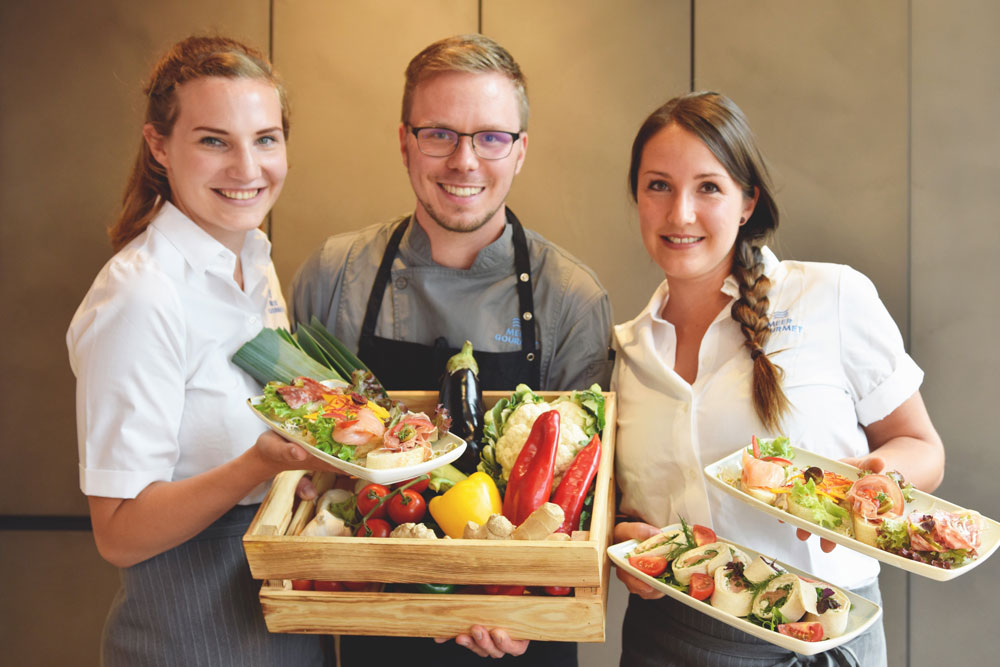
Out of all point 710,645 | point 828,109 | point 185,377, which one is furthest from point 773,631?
point 828,109

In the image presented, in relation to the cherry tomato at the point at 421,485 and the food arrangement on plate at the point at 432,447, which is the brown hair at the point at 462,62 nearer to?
the food arrangement on plate at the point at 432,447

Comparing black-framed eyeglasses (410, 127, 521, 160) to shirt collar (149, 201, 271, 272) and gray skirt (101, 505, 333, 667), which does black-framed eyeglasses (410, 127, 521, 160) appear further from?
gray skirt (101, 505, 333, 667)

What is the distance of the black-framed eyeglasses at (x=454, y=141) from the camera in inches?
81.3

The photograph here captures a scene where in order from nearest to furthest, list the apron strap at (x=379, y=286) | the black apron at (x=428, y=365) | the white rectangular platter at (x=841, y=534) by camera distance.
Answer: the white rectangular platter at (x=841, y=534), the black apron at (x=428, y=365), the apron strap at (x=379, y=286)

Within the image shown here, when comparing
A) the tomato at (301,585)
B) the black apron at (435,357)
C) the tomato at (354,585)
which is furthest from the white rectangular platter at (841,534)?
the tomato at (301,585)

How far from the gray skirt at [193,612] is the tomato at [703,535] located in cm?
98

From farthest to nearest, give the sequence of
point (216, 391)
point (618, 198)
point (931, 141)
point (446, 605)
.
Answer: point (618, 198)
point (931, 141)
point (216, 391)
point (446, 605)

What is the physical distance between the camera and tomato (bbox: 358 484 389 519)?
5.47ft

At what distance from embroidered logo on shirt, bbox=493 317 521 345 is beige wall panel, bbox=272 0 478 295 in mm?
998

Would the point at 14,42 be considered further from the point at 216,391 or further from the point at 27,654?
the point at 27,654

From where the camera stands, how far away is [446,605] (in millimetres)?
1467

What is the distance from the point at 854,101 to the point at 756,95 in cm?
34

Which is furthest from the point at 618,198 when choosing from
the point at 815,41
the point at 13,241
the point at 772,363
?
the point at 13,241

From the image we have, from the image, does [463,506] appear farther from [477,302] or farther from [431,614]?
[477,302]
